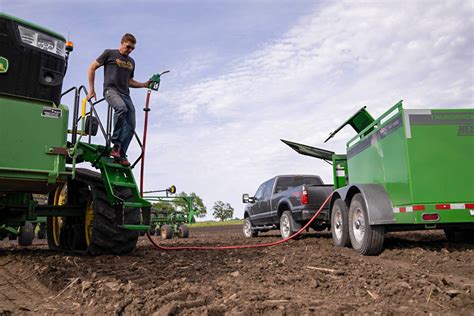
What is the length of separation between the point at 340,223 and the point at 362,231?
3.17 ft

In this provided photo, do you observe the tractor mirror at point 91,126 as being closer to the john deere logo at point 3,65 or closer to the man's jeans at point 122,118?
the man's jeans at point 122,118

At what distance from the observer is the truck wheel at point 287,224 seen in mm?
10344

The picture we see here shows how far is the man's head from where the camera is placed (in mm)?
6449

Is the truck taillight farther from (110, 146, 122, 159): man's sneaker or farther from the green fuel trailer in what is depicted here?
(110, 146, 122, 159): man's sneaker

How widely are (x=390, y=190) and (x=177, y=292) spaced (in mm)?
4160

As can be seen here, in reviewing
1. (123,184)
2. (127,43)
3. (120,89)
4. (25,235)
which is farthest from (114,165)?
(25,235)

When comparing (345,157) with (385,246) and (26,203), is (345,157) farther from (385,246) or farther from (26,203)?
(26,203)

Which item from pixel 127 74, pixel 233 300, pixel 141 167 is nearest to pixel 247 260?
pixel 141 167

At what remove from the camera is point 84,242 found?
679 cm

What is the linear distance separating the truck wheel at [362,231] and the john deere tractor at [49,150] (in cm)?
338

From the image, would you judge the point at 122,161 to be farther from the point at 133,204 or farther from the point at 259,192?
the point at 259,192

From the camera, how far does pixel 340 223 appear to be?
7.91 m

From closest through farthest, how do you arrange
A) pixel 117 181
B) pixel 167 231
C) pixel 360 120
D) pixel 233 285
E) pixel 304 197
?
pixel 233 285 → pixel 117 181 → pixel 360 120 → pixel 304 197 → pixel 167 231

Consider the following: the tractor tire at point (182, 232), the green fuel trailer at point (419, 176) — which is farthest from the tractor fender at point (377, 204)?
the tractor tire at point (182, 232)
